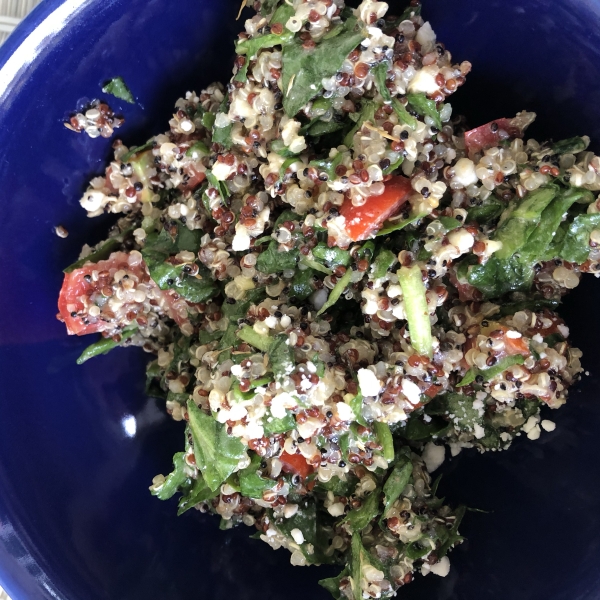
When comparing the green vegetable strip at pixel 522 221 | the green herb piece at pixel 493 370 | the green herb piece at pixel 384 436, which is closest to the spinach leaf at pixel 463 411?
the green herb piece at pixel 493 370

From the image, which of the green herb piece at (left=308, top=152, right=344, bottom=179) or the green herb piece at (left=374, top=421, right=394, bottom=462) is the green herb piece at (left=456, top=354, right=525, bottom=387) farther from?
the green herb piece at (left=308, top=152, right=344, bottom=179)

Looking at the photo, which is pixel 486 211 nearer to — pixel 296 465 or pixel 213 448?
pixel 296 465

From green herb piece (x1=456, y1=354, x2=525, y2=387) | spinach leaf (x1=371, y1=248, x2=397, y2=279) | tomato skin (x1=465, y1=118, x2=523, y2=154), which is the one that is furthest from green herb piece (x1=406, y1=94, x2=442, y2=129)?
green herb piece (x1=456, y1=354, x2=525, y2=387)

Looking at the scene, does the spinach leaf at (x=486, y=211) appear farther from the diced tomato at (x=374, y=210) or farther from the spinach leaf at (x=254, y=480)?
the spinach leaf at (x=254, y=480)

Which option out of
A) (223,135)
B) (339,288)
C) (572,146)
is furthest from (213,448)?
(572,146)

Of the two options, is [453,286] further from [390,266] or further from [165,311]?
[165,311]

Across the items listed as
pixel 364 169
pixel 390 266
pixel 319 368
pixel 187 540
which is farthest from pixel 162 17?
pixel 187 540
